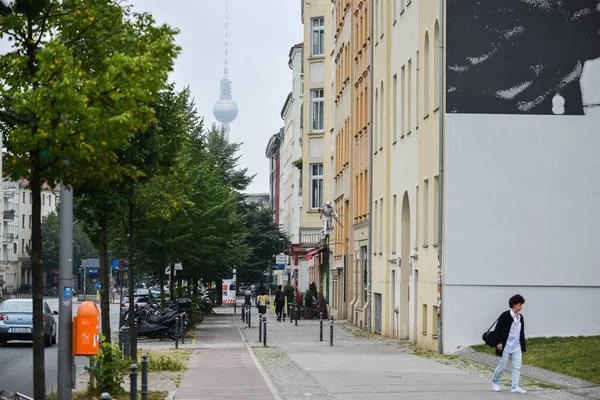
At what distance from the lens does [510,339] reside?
19406mm

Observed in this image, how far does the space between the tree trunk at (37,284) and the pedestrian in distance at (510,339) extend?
814 cm

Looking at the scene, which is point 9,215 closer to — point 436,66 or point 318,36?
point 318,36

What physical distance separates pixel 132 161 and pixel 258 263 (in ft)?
276

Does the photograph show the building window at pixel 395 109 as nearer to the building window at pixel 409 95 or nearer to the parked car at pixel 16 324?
the building window at pixel 409 95

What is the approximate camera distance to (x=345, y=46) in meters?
60.8

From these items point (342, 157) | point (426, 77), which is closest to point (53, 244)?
point (342, 157)

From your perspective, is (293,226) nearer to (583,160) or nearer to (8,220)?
(8,220)

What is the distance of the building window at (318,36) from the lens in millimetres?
76250

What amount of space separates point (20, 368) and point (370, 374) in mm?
7829

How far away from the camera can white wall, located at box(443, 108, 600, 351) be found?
100 ft

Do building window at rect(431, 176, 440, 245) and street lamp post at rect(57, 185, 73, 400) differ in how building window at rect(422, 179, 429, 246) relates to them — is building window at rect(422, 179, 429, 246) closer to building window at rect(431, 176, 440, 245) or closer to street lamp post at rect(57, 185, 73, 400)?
building window at rect(431, 176, 440, 245)

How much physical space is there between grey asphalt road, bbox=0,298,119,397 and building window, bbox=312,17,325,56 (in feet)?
136

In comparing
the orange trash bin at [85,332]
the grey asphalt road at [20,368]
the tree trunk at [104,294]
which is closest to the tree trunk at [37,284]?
the orange trash bin at [85,332]

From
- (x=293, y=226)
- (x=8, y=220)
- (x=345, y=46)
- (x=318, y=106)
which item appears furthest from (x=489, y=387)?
(x=8, y=220)
